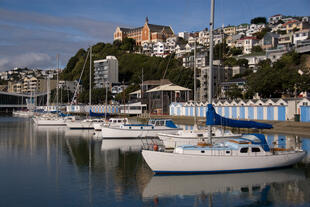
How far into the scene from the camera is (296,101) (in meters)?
49.2

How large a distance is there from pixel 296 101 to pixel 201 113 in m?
23.1

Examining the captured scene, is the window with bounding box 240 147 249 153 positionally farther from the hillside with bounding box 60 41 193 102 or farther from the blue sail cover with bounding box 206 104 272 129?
the hillside with bounding box 60 41 193 102

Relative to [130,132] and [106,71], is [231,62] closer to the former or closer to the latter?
[106,71]

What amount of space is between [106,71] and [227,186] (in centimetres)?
14372

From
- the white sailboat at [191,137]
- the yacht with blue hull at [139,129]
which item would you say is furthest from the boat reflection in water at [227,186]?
the yacht with blue hull at [139,129]

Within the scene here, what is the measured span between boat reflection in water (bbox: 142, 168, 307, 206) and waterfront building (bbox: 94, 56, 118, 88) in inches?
5423

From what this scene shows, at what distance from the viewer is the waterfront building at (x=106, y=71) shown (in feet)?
520

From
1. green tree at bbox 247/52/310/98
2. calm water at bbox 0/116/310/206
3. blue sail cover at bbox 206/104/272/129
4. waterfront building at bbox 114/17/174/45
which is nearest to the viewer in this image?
calm water at bbox 0/116/310/206

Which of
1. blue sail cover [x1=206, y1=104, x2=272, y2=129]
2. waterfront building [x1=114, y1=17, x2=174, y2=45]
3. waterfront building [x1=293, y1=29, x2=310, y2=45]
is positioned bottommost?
blue sail cover [x1=206, y1=104, x2=272, y2=129]

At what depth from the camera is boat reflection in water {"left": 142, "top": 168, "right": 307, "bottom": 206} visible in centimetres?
1797

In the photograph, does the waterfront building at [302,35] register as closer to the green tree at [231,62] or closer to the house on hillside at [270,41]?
the house on hillside at [270,41]

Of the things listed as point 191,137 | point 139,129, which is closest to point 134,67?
point 139,129

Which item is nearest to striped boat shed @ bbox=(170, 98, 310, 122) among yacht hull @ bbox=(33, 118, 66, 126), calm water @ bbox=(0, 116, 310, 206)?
calm water @ bbox=(0, 116, 310, 206)

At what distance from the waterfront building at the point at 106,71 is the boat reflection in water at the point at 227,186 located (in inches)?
5423
